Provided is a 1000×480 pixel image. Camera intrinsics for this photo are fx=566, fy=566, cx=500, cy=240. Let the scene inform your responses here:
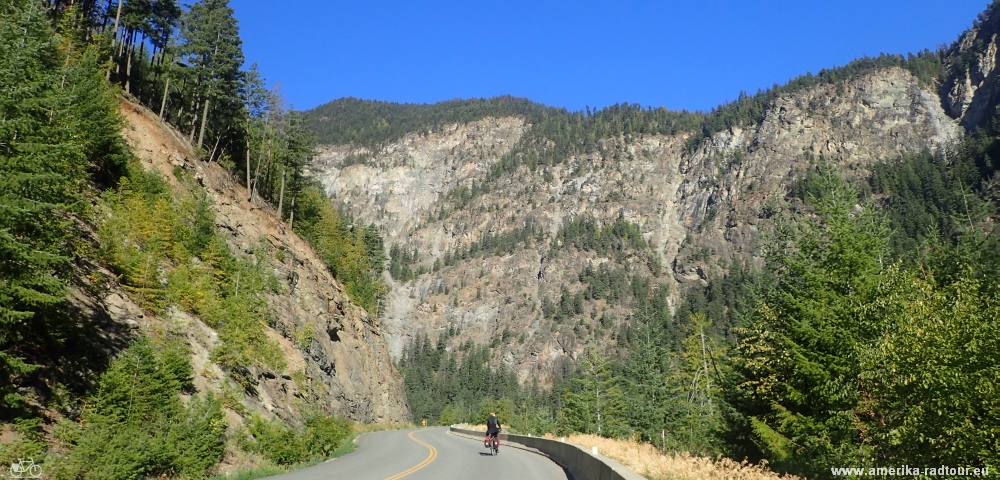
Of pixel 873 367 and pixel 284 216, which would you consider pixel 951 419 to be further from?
pixel 284 216

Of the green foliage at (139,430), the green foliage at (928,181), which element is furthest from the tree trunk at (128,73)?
the green foliage at (928,181)

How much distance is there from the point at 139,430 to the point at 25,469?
310cm

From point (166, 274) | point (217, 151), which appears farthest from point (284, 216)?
point (166, 274)

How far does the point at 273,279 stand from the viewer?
3850cm

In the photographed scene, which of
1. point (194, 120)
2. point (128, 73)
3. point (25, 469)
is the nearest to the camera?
point (25, 469)

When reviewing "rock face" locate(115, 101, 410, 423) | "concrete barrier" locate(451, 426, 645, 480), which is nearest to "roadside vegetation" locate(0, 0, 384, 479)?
"rock face" locate(115, 101, 410, 423)

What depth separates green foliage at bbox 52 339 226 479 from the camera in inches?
438

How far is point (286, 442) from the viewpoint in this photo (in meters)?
A: 19.4

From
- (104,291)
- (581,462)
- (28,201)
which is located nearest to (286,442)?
(104,291)

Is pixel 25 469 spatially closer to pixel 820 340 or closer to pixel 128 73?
pixel 820 340

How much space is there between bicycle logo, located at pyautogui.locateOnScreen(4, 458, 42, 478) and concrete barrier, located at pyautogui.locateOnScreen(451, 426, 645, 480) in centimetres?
1061

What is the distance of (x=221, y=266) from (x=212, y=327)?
6590mm

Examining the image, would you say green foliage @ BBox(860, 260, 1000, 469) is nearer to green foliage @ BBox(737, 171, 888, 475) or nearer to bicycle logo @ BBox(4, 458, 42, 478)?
green foliage @ BBox(737, 171, 888, 475)

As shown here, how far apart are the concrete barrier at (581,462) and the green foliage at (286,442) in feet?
29.7
